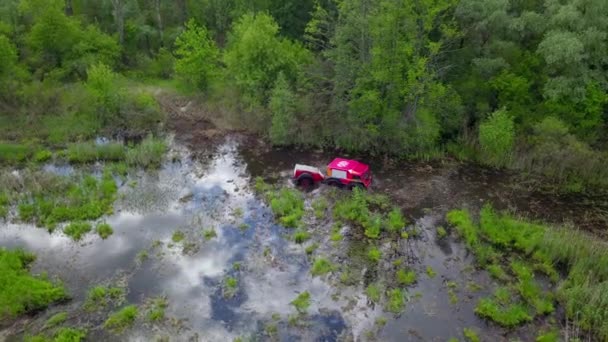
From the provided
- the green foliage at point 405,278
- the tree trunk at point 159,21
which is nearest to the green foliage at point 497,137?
the green foliage at point 405,278

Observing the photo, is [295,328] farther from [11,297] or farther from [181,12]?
[181,12]

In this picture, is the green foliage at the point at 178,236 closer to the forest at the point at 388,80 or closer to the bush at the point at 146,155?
the bush at the point at 146,155

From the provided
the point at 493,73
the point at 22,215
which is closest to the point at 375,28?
the point at 493,73

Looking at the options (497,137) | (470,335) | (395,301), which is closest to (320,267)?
(395,301)

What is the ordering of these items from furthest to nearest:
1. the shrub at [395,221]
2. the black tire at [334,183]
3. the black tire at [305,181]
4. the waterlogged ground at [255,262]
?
1. the black tire at [305,181]
2. the black tire at [334,183]
3. the shrub at [395,221]
4. the waterlogged ground at [255,262]

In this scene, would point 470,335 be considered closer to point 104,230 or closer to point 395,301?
point 395,301

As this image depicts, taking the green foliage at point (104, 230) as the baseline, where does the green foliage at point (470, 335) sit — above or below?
above

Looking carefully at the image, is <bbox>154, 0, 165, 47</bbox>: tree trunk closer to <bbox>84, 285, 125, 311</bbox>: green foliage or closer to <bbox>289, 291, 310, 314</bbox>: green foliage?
<bbox>84, 285, 125, 311</bbox>: green foliage
